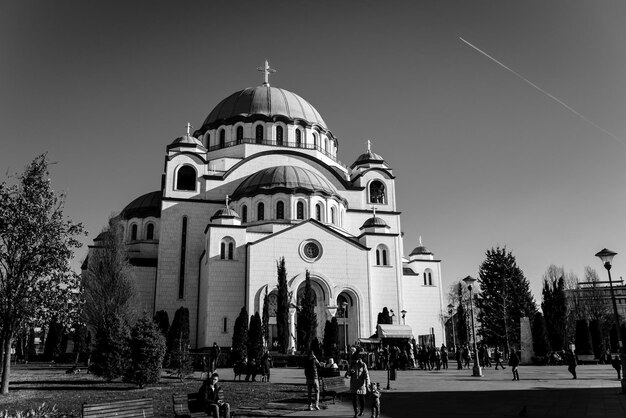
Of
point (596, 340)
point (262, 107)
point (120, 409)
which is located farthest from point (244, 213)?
point (120, 409)

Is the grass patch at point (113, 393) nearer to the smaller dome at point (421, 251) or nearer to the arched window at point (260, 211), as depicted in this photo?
the arched window at point (260, 211)

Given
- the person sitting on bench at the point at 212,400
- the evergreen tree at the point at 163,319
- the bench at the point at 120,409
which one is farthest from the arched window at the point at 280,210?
the bench at the point at 120,409

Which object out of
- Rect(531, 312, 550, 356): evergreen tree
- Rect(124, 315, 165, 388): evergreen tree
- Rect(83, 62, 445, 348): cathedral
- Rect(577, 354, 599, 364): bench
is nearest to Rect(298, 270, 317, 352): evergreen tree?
Rect(83, 62, 445, 348): cathedral

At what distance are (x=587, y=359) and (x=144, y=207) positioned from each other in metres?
33.3

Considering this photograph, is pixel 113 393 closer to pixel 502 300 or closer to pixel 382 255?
pixel 382 255

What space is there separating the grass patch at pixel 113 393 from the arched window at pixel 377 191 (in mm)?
27891

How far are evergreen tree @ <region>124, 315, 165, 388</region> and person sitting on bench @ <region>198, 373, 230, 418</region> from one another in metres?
6.27

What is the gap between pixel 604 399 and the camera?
13.4 metres

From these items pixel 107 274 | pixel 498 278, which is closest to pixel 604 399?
pixel 107 274

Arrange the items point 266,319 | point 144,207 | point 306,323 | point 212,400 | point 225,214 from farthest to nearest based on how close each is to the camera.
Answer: point 144,207 → point 225,214 → point 266,319 → point 306,323 → point 212,400

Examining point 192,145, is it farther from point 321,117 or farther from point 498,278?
point 498,278

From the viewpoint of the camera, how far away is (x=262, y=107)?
45938 millimetres

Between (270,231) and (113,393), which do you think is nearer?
(113,393)

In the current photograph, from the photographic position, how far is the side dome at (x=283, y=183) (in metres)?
37.8
